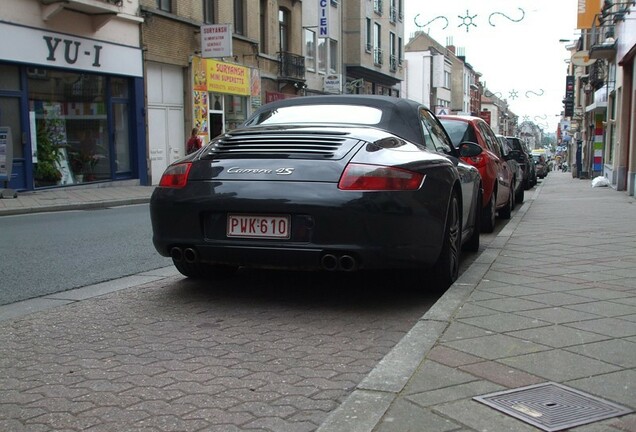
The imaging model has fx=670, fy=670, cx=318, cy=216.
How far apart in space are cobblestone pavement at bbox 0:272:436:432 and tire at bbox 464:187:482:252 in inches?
77.4

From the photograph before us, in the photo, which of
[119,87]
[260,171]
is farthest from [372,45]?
[260,171]

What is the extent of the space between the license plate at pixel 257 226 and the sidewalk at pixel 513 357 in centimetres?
106

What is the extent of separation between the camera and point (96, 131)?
19094 mm

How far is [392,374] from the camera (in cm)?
306

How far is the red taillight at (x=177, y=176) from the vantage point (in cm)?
455

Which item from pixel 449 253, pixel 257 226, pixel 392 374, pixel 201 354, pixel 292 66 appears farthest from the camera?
pixel 292 66

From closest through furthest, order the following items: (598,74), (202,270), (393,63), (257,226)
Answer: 1. (257,226)
2. (202,270)
3. (598,74)
4. (393,63)

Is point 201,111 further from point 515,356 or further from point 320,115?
point 515,356

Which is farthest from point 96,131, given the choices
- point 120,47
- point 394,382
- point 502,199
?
point 394,382

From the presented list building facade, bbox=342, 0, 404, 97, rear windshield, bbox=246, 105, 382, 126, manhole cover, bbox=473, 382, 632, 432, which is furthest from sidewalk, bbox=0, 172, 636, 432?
building facade, bbox=342, 0, 404, 97

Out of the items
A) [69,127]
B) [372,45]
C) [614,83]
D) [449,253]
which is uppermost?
[372,45]

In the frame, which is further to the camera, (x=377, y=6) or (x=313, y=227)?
(x=377, y=6)

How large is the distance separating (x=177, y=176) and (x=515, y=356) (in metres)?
2.51

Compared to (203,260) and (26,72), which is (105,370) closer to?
(203,260)
